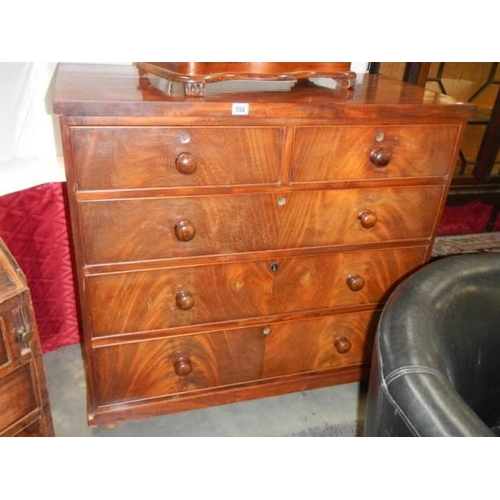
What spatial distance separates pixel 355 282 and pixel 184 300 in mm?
554

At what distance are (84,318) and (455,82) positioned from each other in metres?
2.09

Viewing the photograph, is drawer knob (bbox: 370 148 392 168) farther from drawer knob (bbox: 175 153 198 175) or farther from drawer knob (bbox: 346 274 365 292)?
drawer knob (bbox: 175 153 198 175)

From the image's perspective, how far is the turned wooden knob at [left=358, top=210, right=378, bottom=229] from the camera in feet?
4.37

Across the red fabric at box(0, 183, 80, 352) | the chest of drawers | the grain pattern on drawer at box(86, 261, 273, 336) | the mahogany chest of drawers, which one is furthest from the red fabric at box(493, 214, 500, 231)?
the mahogany chest of drawers

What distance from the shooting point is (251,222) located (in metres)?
1.25

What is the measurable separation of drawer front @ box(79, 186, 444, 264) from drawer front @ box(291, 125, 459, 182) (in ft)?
0.19

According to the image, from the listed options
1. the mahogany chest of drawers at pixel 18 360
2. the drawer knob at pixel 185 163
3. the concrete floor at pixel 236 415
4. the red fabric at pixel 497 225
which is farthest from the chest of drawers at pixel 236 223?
the red fabric at pixel 497 225

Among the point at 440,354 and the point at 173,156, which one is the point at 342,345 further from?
the point at 173,156

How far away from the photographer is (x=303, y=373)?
160 cm

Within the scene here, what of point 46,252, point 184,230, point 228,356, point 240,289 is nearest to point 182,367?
point 228,356

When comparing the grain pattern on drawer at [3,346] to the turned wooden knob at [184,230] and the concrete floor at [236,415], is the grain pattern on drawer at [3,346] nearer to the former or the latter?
the turned wooden knob at [184,230]

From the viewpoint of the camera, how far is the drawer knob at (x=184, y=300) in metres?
1.28

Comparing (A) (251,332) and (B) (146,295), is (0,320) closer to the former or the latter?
(B) (146,295)

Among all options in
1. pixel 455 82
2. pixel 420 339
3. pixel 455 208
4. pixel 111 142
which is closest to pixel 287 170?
pixel 111 142
